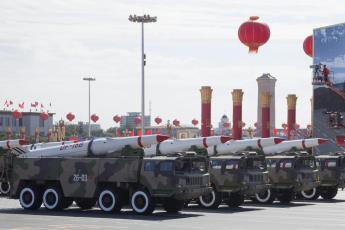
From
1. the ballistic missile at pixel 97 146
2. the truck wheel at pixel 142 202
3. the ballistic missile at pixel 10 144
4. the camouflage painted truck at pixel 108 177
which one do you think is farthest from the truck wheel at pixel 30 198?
the ballistic missile at pixel 10 144

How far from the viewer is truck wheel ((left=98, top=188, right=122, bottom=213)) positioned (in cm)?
2650

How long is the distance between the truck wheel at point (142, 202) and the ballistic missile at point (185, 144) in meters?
5.39

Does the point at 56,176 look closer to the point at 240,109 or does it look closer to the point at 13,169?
the point at 13,169

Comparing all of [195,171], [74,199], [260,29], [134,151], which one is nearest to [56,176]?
[74,199]

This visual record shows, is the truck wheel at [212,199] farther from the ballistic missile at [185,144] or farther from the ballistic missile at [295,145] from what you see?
the ballistic missile at [295,145]

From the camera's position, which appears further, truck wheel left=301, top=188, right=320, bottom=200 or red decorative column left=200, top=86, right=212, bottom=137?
red decorative column left=200, top=86, right=212, bottom=137

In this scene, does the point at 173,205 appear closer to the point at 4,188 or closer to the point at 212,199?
the point at 212,199

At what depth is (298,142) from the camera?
35.8 m

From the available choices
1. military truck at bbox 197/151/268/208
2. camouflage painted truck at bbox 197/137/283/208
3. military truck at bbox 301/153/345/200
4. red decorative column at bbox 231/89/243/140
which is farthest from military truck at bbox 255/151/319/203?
red decorative column at bbox 231/89/243/140

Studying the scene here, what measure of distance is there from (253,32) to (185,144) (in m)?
6.93

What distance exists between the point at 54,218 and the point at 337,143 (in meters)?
35.2

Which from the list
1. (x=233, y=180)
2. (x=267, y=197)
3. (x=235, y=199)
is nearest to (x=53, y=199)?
(x=233, y=180)

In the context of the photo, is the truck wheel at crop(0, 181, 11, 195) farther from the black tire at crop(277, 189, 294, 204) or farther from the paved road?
the black tire at crop(277, 189, 294, 204)

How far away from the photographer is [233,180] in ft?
95.6
